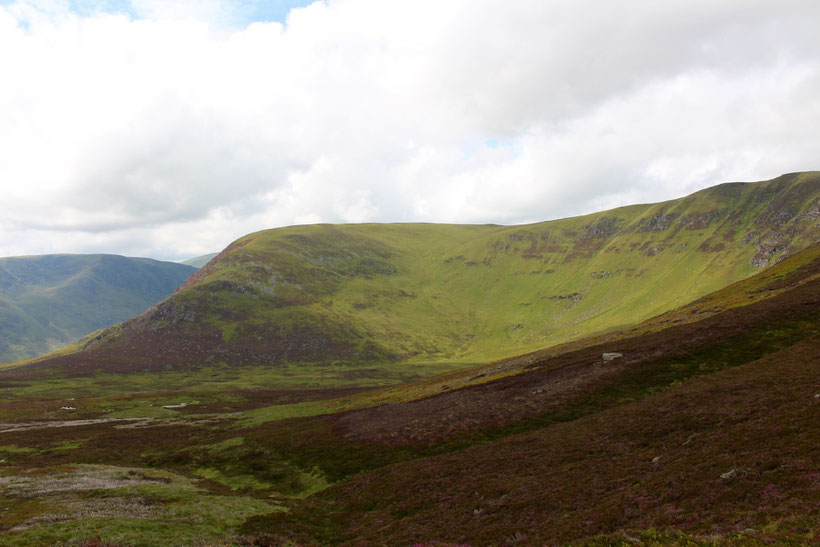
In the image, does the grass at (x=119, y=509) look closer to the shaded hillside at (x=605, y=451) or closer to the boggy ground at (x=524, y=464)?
the boggy ground at (x=524, y=464)

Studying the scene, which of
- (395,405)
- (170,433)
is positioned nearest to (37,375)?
(170,433)

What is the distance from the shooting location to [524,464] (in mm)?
36344

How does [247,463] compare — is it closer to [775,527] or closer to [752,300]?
[775,527]

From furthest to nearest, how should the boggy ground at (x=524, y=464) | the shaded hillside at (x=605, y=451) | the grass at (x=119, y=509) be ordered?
1. the grass at (x=119, y=509)
2. the boggy ground at (x=524, y=464)
3. the shaded hillside at (x=605, y=451)

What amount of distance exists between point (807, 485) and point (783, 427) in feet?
31.2

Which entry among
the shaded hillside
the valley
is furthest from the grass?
the shaded hillside

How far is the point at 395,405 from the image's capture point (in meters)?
75.1

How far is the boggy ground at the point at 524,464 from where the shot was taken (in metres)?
22.2

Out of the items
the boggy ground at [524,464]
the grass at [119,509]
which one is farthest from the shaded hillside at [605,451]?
the grass at [119,509]

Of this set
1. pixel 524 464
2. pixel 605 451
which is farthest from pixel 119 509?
pixel 605 451

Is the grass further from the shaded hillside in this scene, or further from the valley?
the shaded hillside

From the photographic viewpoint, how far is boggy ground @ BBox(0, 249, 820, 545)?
2216 centimetres

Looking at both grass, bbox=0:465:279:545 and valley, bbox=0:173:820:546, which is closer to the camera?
valley, bbox=0:173:820:546

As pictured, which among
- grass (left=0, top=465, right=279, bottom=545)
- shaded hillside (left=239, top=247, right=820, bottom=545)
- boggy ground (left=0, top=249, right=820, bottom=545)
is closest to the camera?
shaded hillside (left=239, top=247, right=820, bottom=545)
